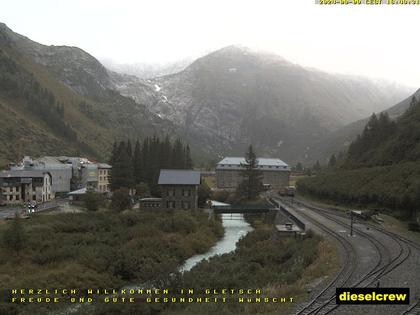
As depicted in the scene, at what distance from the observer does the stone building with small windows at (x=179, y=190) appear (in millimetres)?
80812

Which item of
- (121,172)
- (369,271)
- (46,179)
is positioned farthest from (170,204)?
(369,271)

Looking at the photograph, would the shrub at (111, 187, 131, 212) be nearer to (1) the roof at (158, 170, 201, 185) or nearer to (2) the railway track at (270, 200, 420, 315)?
(1) the roof at (158, 170, 201, 185)

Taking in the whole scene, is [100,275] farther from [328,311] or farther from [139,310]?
[328,311]

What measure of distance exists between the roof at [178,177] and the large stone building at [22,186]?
29162mm

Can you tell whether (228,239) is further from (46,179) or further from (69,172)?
(69,172)

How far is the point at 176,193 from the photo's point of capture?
81.6 m

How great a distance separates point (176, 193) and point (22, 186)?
3505cm

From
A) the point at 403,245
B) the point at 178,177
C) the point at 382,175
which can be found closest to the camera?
the point at 403,245

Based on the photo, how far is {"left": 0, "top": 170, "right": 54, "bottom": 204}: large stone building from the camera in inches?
3319

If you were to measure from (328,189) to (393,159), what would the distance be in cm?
1614

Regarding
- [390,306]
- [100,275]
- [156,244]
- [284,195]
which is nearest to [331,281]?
[390,306]

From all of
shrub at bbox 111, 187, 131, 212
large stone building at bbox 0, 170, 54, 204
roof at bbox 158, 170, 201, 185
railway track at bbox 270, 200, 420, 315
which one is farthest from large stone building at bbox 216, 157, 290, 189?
railway track at bbox 270, 200, 420, 315

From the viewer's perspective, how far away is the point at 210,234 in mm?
67812

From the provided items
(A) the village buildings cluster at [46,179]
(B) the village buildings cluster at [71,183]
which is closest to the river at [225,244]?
(B) the village buildings cluster at [71,183]
